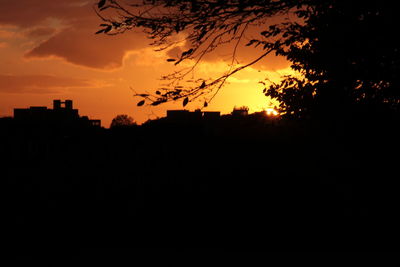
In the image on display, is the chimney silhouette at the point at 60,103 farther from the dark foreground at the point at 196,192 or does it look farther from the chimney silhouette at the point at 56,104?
the dark foreground at the point at 196,192

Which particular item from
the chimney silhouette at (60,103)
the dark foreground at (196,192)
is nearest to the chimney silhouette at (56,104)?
the chimney silhouette at (60,103)

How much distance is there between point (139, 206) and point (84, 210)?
112 centimetres

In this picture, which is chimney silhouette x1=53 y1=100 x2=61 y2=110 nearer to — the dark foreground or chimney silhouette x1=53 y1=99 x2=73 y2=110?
chimney silhouette x1=53 y1=99 x2=73 y2=110

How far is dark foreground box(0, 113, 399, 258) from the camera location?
353 inches

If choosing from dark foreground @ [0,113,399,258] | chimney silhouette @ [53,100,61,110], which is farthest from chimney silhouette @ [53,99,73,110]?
dark foreground @ [0,113,399,258]

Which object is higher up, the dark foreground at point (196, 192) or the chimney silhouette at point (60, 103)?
the chimney silhouette at point (60, 103)

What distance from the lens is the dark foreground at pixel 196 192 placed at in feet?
29.5

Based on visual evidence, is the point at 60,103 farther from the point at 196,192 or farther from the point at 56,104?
the point at 196,192

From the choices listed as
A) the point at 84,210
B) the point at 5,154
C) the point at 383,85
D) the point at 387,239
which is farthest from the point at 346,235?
the point at 5,154

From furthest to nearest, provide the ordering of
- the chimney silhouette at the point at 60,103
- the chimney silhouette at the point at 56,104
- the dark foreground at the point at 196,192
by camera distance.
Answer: the chimney silhouette at the point at 60,103 < the chimney silhouette at the point at 56,104 < the dark foreground at the point at 196,192

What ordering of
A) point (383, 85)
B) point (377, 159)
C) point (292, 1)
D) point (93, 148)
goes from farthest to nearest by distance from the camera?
1. point (93, 148)
2. point (377, 159)
3. point (383, 85)
4. point (292, 1)

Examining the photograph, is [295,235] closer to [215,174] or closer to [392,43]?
[215,174]

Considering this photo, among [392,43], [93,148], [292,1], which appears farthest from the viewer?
[93,148]

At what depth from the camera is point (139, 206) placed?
31.5 feet
